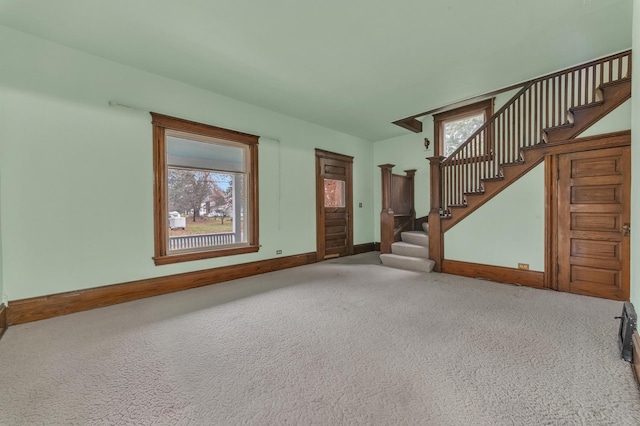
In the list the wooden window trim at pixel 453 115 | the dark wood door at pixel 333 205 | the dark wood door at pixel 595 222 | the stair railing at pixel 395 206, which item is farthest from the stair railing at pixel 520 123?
the dark wood door at pixel 333 205

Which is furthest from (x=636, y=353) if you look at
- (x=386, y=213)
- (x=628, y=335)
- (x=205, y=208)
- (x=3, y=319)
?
(x=3, y=319)

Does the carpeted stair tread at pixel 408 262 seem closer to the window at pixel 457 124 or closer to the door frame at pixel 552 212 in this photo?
the door frame at pixel 552 212

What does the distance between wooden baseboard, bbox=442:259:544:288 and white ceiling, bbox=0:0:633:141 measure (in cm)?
272

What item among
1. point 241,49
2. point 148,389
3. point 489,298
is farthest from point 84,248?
point 489,298

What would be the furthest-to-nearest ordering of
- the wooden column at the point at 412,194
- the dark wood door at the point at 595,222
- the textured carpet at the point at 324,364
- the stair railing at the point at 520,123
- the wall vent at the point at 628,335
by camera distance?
1. the wooden column at the point at 412,194
2. the stair railing at the point at 520,123
3. the dark wood door at the point at 595,222
4. the wall vent at the point at 628,335
5. the textured carpet at the point at 324,364

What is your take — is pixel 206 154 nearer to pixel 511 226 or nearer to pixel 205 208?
pixel 205 208

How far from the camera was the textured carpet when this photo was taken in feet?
4.63

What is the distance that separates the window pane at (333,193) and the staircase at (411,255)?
5.10 ft

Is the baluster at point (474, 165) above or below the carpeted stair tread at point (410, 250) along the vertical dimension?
above

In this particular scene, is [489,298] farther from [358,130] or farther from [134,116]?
[134,116]

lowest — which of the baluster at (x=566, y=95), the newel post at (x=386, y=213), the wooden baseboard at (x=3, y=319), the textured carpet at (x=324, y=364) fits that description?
the textured carpet at (x=324, y=364)

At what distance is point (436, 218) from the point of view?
15.0 feet

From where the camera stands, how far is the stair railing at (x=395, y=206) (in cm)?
535

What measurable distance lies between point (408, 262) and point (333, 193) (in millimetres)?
2190
